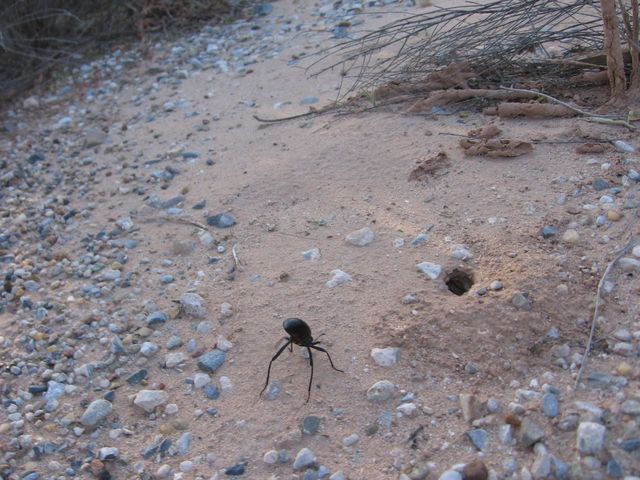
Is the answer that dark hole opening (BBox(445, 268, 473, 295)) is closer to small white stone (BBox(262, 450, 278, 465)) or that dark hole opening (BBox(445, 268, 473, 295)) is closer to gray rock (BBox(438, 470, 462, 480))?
gray rock (BBox(438, 470, 462, 480))

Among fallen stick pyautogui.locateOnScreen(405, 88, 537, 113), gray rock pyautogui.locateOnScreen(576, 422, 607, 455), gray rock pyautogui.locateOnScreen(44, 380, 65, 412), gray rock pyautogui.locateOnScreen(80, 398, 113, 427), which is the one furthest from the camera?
fallen stick pyautogui.locateOnScreen(405, 88, 537, 113)

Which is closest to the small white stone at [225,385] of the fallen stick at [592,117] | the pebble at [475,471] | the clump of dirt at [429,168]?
the pebble at [475,471]

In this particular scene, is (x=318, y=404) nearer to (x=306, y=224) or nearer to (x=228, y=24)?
(x=306, y=224)

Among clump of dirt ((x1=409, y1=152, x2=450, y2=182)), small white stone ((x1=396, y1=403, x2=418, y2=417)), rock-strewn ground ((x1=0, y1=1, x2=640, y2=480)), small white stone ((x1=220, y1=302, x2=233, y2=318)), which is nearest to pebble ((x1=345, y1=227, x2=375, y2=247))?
rock-strewn ground ((x1=0, y1=1, x2=640, y2=480))

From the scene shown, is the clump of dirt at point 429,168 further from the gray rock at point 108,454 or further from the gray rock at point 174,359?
the gray rock at point 108,454

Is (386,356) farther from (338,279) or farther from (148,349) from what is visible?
(148,349)
